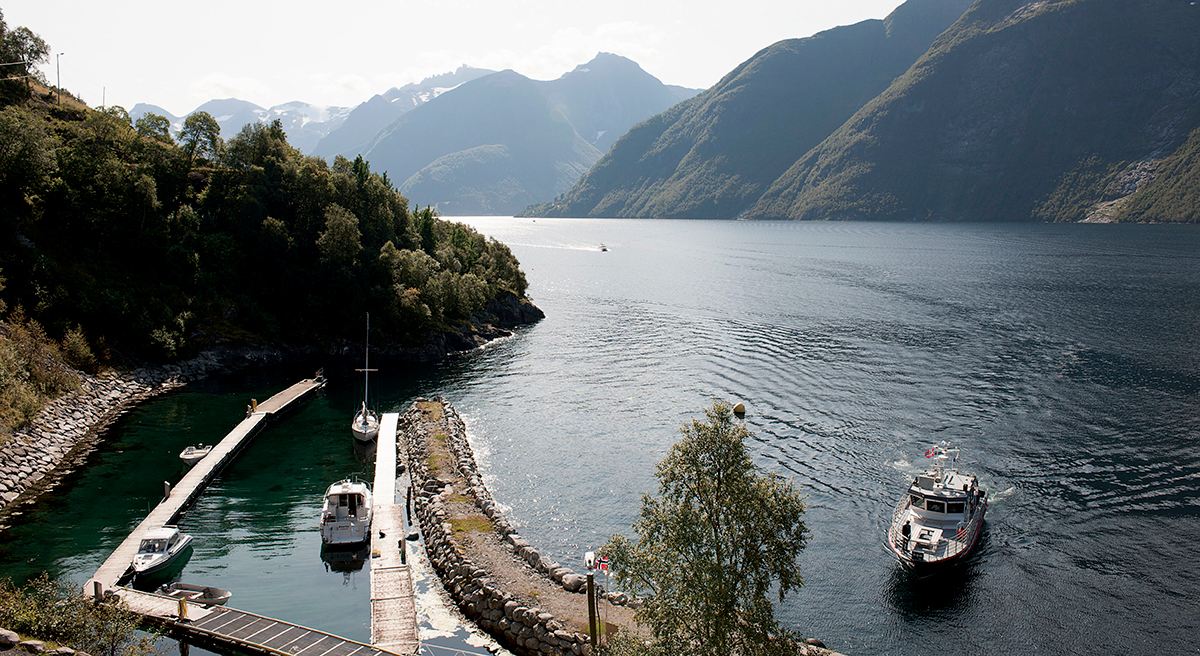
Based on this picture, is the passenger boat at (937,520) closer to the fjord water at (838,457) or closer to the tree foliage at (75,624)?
the fjord water at (838,457)

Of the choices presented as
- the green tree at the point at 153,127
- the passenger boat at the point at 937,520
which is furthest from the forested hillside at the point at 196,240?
the passenger boat at the point at 937,520

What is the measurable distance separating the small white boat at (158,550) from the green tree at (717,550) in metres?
35.9

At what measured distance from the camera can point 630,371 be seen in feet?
341

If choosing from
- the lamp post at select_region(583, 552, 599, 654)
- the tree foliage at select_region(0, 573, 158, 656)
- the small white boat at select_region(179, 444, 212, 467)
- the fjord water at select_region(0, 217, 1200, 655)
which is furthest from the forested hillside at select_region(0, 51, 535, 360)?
the lamp post at select_region(583, 552, 599, 654)

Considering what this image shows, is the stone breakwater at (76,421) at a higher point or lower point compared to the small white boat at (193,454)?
higher

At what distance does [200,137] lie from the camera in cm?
11969

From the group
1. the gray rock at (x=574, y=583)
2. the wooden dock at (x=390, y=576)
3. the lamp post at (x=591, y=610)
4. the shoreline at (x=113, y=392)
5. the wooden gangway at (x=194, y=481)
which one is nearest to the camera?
the lamp post at (x=591, y=610)

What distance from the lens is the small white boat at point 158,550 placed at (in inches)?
1710

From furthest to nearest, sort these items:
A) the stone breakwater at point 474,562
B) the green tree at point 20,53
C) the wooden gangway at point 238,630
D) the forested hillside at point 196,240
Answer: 1. the green tree at point 20,53
2. the forested hillside at point 196,240
3. the stone breakwater at point 474,562
4. the wooden gangway at point 238,630

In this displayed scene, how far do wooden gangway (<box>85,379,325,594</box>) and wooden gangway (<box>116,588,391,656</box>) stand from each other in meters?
3.27

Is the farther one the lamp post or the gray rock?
the gray rock

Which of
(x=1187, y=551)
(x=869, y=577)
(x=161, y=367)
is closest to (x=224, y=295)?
(x=161, y=367)

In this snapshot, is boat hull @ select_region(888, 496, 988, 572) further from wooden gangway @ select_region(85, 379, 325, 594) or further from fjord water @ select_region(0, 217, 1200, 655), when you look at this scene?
wooden gangway @ select_region(85, 379, 325, 594)

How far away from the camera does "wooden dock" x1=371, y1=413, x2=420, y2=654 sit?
122 ft
